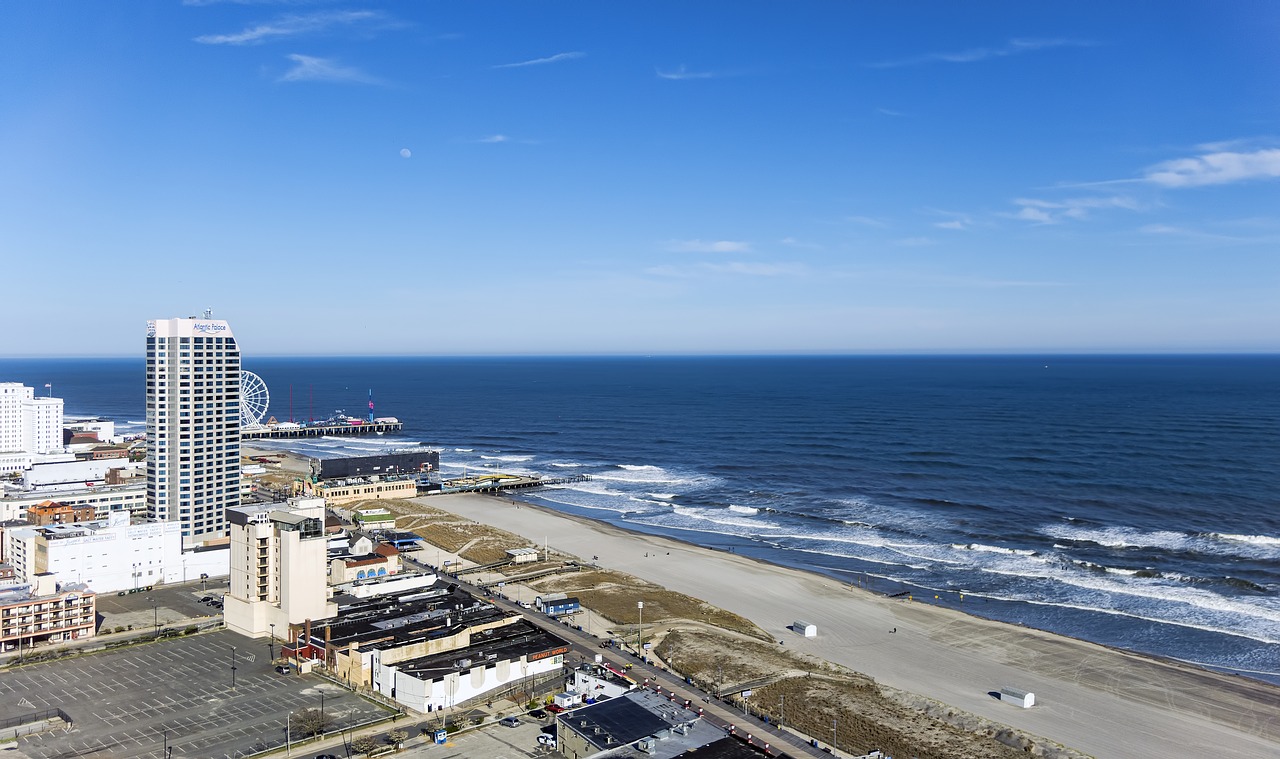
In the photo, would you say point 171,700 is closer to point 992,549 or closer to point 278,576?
point 278,576

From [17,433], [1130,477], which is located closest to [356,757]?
[1130,477]

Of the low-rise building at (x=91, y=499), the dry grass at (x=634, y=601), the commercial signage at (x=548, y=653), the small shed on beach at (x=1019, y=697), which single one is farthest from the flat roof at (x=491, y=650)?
the low-rise building at (x=91, y=499)

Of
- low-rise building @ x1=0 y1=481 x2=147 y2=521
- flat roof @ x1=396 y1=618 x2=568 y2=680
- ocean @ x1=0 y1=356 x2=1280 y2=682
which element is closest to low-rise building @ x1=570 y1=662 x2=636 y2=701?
flat roof @ x1=396 y1=618 x2=568 y2=680

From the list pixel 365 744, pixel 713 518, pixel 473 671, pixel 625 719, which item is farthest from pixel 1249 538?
pixel 365 744

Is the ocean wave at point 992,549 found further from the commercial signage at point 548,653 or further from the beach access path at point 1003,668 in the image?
the commercial signage at point 548,653

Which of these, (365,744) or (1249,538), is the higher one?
(1249,538)

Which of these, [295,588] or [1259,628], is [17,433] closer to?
[295,588]
